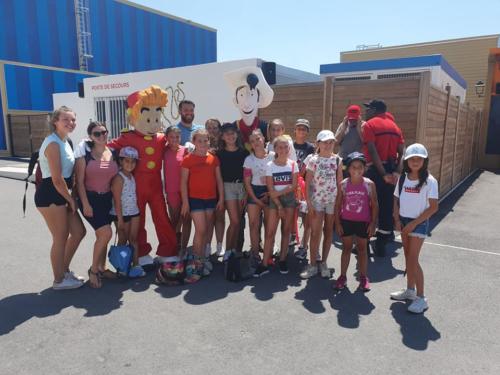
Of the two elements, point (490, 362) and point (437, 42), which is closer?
point (490, 362)

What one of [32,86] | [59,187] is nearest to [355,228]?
[59,187]

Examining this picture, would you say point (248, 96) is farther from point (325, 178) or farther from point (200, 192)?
point (325, 178)

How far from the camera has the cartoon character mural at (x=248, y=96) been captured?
4863 millimetres

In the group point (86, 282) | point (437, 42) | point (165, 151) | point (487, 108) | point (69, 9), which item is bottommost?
point (86, 282)

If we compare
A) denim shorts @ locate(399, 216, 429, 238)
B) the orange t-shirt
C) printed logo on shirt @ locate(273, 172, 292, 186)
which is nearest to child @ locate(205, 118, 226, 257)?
the orange t-shirt

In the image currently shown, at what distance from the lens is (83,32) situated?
2191 centimetres

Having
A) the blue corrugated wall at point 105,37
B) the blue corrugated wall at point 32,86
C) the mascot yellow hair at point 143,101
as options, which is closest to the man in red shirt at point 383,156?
the mascot yellow hair at point 143,101

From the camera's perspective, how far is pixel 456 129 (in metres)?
9.20

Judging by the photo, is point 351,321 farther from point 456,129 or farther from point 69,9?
point 69,9

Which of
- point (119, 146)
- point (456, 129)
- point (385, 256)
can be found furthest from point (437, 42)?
point (119, 146)

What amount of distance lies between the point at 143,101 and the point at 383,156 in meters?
2.96

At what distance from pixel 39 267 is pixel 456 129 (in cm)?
910

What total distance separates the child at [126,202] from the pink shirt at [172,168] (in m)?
0.35

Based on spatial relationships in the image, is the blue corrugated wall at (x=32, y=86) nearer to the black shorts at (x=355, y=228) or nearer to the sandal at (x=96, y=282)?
the sandal at (x=96, y=282)
